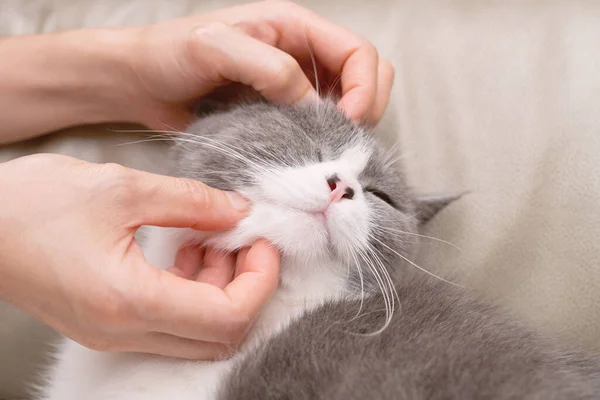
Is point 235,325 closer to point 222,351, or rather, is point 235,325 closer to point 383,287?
point 222,351

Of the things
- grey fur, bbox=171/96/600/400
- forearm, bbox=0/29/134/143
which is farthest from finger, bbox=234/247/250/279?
forearm, bbox=0/29/134/143

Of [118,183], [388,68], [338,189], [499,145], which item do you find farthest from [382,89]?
[118,183]

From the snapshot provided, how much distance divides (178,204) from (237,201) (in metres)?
0.13

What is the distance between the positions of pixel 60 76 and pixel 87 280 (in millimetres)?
786

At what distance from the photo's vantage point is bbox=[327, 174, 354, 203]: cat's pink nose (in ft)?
2.91

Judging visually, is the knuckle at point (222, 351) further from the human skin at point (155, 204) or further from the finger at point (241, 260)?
the finger at point (241, 260)

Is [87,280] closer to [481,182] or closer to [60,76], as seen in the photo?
[60,76]

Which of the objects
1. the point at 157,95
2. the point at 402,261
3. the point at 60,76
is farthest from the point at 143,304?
the point at 60,76

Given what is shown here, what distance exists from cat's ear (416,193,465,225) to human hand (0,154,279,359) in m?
0.51

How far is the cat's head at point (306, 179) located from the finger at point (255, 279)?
26mm

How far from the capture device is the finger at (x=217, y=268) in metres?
0.91

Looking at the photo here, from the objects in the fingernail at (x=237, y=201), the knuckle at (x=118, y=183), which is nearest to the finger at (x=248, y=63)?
the fingernail at (x=237, y=201)

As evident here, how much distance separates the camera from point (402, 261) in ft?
3.52

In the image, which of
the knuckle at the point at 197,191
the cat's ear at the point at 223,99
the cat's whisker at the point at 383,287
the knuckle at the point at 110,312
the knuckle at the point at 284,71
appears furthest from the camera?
the cat's ear at the point at 223,99
